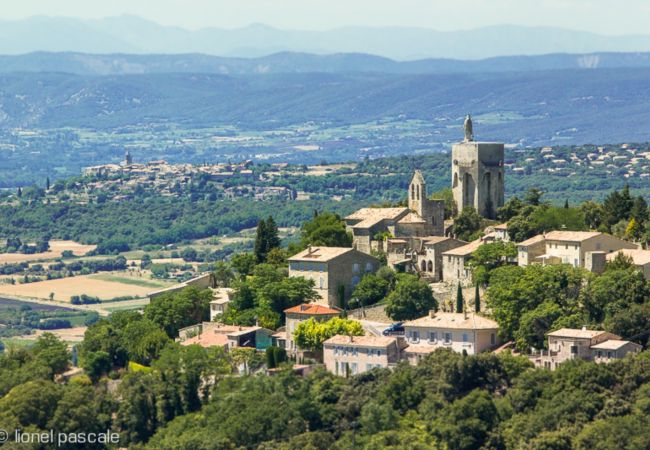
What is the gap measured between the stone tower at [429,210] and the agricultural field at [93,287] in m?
58.7

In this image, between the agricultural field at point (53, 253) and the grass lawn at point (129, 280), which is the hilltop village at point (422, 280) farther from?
the agricultural field at point (53, 253)

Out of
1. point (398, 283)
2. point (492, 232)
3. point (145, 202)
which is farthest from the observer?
point (145, 202)

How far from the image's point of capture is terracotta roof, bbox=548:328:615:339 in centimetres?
5266

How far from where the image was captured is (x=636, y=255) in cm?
5878

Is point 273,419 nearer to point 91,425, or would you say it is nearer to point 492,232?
point 91,425

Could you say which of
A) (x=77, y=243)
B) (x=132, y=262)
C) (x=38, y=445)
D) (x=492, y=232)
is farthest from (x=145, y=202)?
(x=38, y=445)

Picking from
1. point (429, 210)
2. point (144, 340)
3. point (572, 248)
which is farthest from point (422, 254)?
point (144, 340)

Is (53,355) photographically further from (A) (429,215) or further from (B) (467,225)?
(B) (467,225)

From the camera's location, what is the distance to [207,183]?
188m

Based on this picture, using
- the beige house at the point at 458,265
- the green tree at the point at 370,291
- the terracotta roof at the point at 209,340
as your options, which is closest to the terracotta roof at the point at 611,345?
the beige house at the point at 458,265

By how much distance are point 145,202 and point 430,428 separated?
134263 millimetres

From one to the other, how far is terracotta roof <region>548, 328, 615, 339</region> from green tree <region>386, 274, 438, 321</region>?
22.2 ft

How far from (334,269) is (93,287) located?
71.9m

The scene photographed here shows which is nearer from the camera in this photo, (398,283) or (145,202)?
(398,283)
